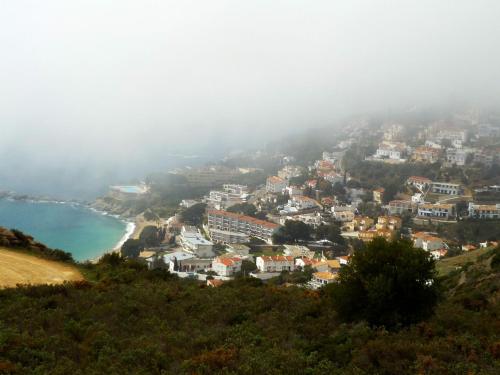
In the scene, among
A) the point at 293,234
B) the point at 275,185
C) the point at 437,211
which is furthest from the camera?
the point at 275,185

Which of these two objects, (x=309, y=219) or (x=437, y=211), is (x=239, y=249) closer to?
(x=309, y=219)

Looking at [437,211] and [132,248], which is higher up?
[437,211]

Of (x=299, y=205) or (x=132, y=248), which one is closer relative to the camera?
(x=132, y=248)

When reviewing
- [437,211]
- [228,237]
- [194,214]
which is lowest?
[194,214]

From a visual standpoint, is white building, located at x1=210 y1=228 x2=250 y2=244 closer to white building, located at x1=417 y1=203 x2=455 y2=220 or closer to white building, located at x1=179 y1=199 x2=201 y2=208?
white building, located at x1=179 y1=199 x2=201 y2=208

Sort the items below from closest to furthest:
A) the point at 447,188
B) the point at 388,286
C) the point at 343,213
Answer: the point at 388,286
the point at 343,213
the point at 447,188

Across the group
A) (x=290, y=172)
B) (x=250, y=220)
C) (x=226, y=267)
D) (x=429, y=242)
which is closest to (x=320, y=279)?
(x=226, y=267)

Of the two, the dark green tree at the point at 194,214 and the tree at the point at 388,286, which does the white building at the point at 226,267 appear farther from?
the tree at the point at 388,286
